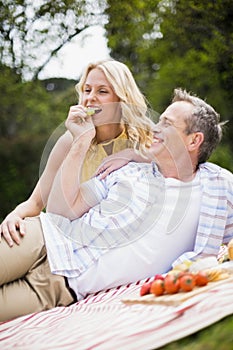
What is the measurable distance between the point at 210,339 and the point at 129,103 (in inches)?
54.7

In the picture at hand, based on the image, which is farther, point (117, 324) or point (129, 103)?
point (129, 103)

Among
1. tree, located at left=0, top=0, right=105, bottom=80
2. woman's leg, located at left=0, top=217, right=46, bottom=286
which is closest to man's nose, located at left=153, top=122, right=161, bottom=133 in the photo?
woman's leg, located at left=0, top=217, right=46, bottom=286

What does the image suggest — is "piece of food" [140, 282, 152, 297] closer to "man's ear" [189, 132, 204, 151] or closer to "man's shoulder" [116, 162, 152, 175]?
"man's shoulder" [116, 162, 152, 175]

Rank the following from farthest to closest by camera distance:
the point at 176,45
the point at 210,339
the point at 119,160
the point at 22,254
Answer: the point at 176,45, the point at 119,160, the point at 22,254, the point at 210,339

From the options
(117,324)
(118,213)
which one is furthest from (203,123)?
(117,324)

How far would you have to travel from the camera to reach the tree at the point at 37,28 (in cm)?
922

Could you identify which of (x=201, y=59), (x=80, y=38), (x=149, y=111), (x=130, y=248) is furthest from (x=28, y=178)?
(x=130, y=248)

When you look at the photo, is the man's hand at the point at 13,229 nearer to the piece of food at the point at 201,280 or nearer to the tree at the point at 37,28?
the piece of food at the point at 201,280

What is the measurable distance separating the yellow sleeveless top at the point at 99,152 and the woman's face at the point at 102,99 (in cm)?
9

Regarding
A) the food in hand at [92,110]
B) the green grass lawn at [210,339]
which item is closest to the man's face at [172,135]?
the food in hand at [92,110]

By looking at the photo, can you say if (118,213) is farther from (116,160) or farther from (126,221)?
(116,160)

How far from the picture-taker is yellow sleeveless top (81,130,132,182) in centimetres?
275

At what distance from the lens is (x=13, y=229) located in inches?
96.0

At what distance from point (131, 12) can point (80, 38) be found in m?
0.95
